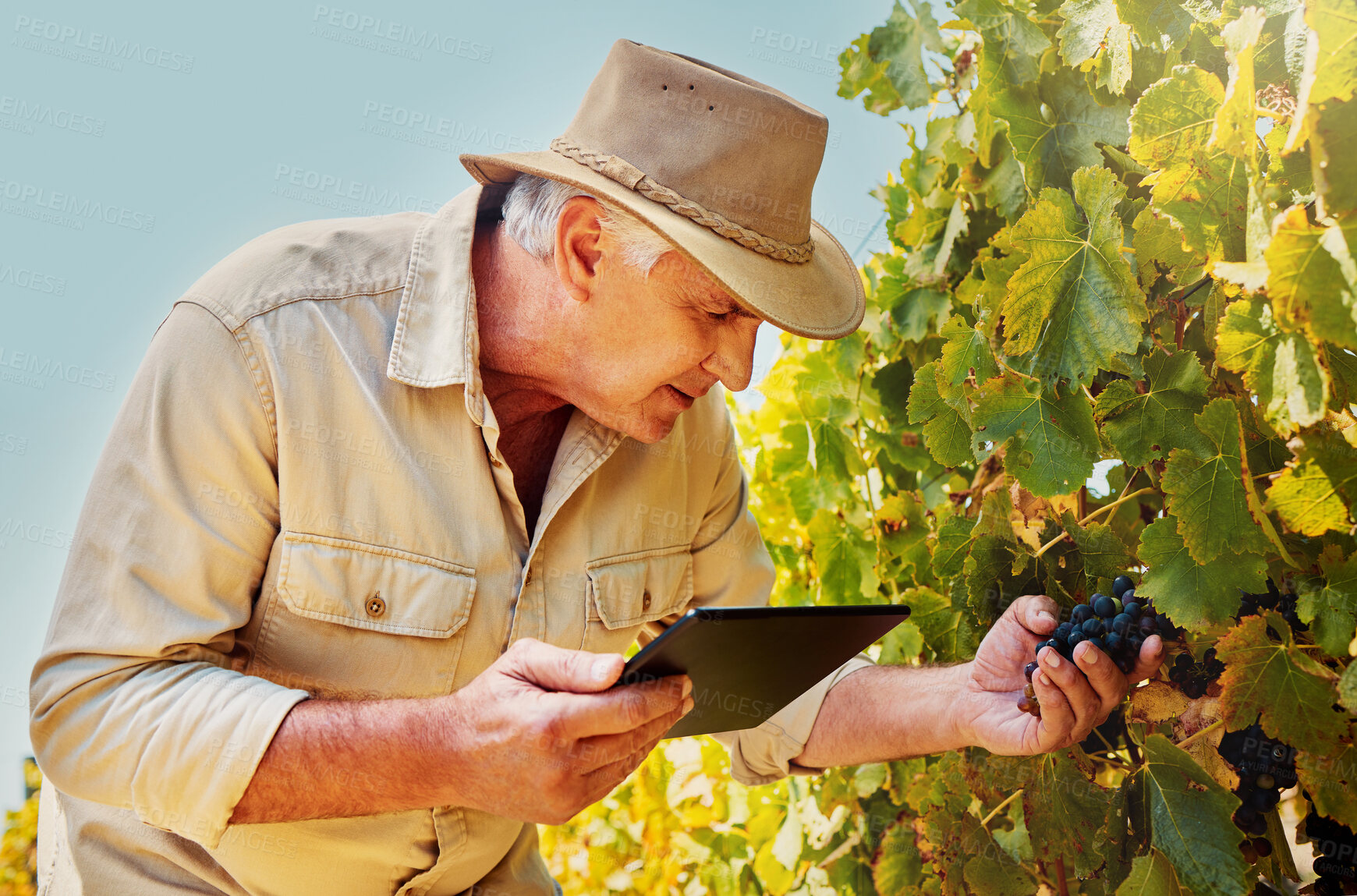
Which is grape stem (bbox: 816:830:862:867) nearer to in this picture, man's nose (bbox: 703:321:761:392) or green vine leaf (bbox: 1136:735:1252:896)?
green vine leaf (bbox: 1136:735:1252:896)

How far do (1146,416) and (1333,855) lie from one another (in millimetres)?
521

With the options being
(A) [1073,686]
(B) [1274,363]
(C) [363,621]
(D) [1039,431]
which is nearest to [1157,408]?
(D) [1039,431]

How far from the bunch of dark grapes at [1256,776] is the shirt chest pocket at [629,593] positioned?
2.93 ft

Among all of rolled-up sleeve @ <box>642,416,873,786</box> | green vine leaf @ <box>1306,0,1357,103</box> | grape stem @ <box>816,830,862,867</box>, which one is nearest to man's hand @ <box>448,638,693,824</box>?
rolled-up sleeve @ <box>642,416,873,786</box>

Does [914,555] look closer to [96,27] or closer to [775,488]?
[775,488]

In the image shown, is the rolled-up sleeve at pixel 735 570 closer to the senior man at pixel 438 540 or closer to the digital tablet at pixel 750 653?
the senior man at pixel 438 540

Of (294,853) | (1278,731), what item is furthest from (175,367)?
(1278,731)

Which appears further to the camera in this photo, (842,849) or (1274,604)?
(842,849)

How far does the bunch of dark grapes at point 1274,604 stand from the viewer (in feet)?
3.60

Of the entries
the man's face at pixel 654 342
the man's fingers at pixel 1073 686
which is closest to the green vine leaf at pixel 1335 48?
the man's fingers at pixel 1073 686

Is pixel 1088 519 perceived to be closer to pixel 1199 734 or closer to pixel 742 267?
pixel 1199 734

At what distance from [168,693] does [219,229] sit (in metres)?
1.90

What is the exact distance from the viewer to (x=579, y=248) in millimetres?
1515

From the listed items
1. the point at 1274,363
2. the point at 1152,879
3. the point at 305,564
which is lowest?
the point at 1152,879
